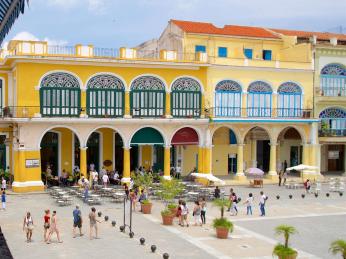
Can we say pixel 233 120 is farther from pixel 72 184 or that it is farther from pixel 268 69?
pixel 72 184

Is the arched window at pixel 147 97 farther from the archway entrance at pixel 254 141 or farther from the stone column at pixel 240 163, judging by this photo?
the archway entrance at pixel 254 141

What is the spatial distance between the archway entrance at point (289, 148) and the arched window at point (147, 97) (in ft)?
41.7

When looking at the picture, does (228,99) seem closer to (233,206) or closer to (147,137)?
(147,137)

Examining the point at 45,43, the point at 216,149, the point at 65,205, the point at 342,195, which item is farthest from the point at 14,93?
the point at 342,195

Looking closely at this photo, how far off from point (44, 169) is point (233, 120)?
45.3 feet

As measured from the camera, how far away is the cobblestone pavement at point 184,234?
64.4 ft

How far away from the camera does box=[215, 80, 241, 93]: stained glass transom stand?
3941 centimetres

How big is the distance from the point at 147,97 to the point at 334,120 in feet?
52.5

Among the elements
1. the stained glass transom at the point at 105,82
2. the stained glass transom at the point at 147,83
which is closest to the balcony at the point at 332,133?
the stained glass transom at the point at 147,83

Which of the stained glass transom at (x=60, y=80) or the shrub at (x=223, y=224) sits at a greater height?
the stained glass transom at (x=60, y=80)

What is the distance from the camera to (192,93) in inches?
1515

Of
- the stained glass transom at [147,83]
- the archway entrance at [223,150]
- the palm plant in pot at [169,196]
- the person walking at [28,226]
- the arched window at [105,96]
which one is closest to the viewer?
the person walking at [28,226]

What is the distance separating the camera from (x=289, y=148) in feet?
151

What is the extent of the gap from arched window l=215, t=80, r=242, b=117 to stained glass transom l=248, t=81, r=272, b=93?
3.39ft
